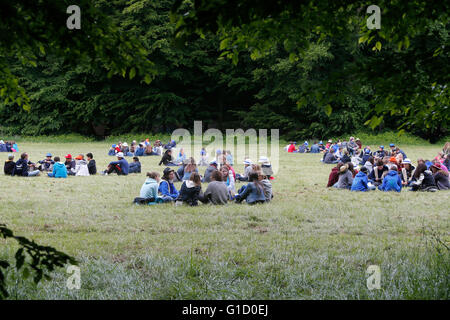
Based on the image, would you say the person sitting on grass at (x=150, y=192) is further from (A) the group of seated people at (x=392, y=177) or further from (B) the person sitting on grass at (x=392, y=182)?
(B) the person sitting on grass at (x=392, y=182)

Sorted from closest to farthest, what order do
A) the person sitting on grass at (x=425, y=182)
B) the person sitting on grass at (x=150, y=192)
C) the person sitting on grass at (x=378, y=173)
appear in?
the person sitting on grass at (x=150, y=192), the person sitting on grass at (x=425, y=182), the person sitting on grass at (x=378, y=173)

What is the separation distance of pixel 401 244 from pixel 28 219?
7.14 m

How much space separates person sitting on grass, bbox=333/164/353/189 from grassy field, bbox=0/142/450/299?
93 cm

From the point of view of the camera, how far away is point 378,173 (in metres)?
15.3

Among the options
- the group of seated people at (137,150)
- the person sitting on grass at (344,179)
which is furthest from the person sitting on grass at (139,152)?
the person sitting on grass at (344,179)

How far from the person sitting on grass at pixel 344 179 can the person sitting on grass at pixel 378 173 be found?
2.89 feet

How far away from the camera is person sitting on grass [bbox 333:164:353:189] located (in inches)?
582

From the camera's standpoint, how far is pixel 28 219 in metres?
9.44

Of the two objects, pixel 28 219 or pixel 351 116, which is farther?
pixel 351 116

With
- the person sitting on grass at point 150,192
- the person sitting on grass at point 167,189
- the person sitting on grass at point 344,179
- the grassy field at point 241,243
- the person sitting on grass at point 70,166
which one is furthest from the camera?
the person sitting on grass at point 70,166

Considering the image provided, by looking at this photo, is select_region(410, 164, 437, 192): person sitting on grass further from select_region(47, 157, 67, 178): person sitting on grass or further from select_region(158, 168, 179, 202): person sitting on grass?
select_region(47, 157, 67, 178): person sitting on grass

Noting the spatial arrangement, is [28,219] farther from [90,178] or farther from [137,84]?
[137,84]

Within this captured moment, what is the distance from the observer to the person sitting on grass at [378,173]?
15.1 metres
